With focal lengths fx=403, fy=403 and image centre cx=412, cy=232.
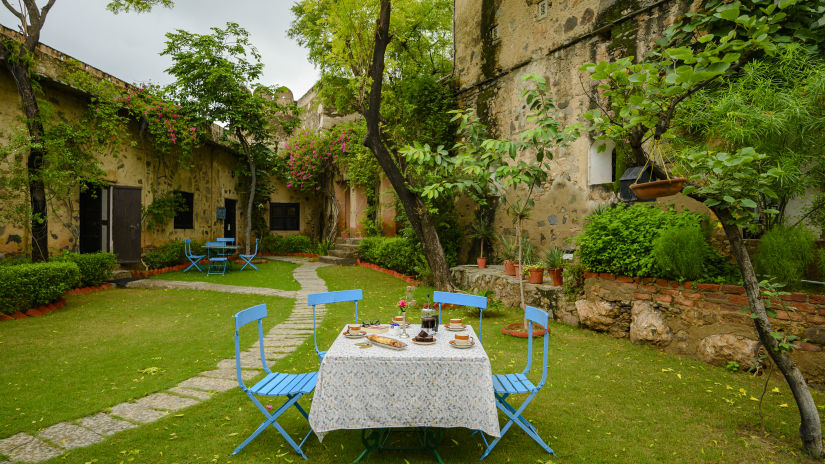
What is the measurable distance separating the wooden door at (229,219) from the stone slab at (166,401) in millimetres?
10372

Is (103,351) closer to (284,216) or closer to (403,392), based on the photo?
(403,392)

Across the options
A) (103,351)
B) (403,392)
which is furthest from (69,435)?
(403,392)

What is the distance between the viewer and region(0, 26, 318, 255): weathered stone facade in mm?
6191

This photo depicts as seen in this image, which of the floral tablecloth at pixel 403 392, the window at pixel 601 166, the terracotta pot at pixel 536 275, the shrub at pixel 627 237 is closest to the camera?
the floral tablecloth at pixel 403 392

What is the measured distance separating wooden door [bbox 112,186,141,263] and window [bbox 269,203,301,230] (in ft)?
20.7

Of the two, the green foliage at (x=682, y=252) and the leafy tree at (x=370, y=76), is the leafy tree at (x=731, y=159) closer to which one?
the green foliage at (x=682, y=252)

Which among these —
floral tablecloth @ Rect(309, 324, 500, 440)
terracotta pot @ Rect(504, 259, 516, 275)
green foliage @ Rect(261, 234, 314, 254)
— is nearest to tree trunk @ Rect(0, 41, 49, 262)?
floral tablecloth @ Rect(309, 324, 500, 440)

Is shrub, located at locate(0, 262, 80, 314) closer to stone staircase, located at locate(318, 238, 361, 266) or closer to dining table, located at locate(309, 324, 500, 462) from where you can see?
dining table, located at locate(309, 324, 500, 462)

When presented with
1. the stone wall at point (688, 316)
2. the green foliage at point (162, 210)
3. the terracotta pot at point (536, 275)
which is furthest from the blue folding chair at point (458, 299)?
the green foliage at point (162, 210)

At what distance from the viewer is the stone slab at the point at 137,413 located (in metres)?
2.66

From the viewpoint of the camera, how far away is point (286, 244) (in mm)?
14219

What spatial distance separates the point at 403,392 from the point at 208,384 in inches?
80.4

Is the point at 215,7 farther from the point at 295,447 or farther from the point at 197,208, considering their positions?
the point at 295,447

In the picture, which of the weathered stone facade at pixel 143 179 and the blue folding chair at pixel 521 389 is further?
the weathered stone facade at pixel 143 179
